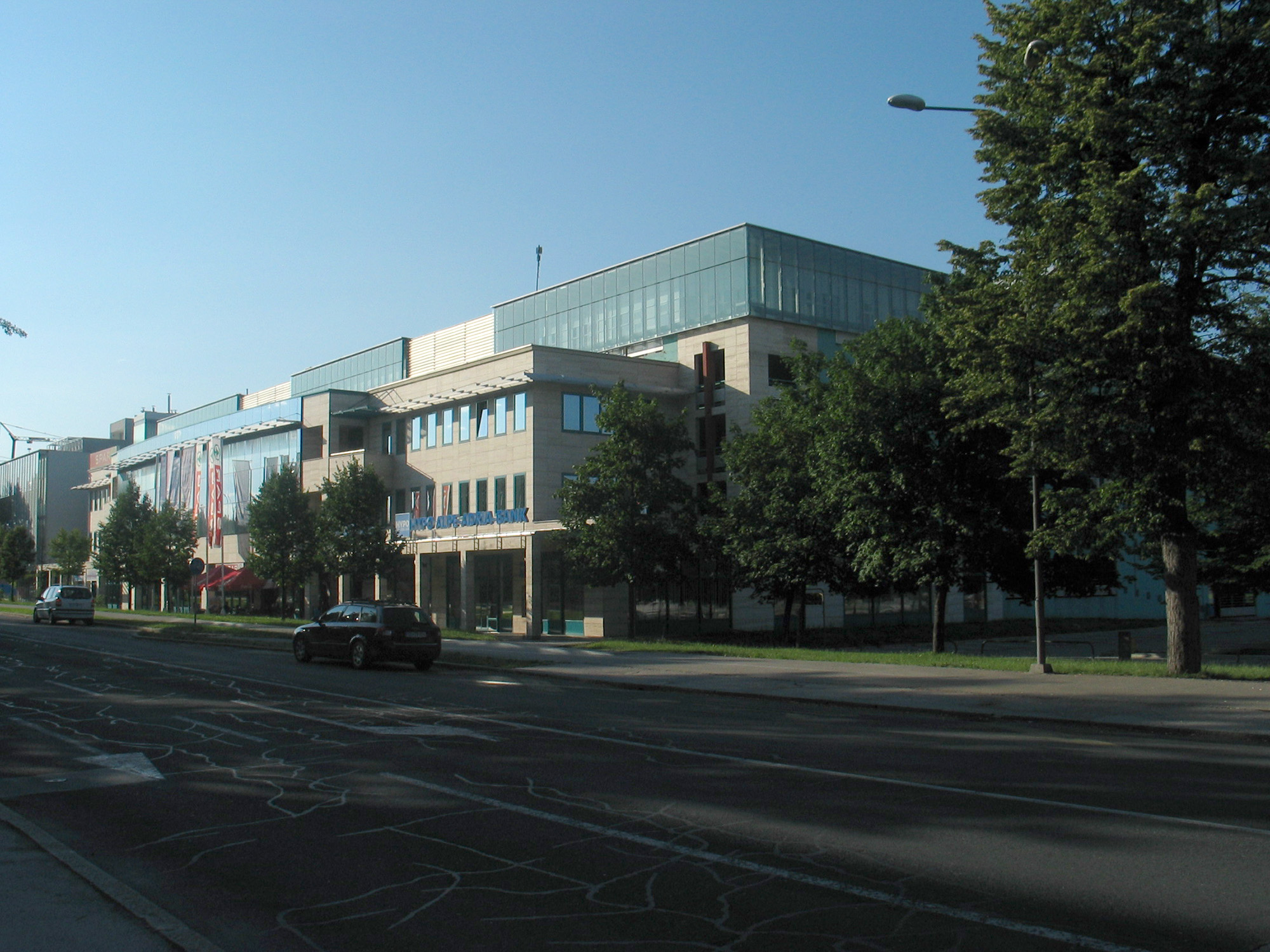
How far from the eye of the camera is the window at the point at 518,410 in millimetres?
40875

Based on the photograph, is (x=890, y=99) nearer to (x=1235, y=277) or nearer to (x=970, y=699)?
(x=1235, y=277)

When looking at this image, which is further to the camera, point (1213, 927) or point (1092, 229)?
point (1092, 229)

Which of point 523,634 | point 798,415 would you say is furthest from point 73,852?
point 523,634

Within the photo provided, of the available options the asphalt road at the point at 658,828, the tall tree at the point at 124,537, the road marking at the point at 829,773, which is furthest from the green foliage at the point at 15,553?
the asphalt road at the point at 658,828

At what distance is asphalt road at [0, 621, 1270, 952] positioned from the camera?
560 centimetres

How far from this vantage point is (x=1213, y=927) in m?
5.37

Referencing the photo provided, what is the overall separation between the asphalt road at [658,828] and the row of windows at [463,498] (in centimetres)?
2631

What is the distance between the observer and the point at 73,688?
1909cm

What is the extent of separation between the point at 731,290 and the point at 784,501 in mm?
17893

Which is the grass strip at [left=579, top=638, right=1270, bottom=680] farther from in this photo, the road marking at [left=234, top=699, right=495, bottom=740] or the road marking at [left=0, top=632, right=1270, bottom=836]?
the road marking at [left=234, top=699, right=495, bottom=740]

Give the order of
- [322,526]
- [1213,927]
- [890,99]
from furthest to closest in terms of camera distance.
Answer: [322,526], [890,99], [1213,927]

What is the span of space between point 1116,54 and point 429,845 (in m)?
17.6

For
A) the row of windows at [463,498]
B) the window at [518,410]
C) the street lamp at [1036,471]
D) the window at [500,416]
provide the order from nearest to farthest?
the street lamp at [1036,471] < the window at [518,410] < the row of windows at [463,498] < the window at [500,416]

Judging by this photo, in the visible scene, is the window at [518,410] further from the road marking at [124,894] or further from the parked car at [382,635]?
the road marking at [124,894]
